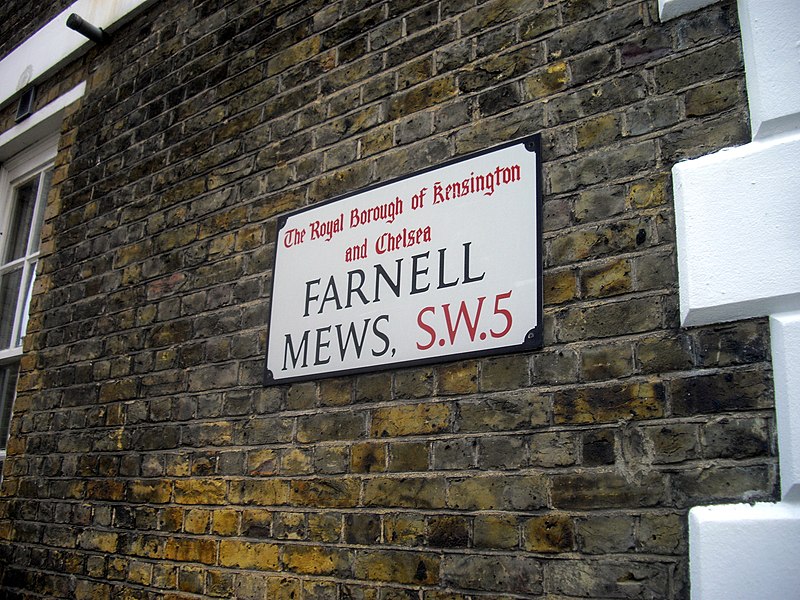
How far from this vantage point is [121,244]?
3.33 m

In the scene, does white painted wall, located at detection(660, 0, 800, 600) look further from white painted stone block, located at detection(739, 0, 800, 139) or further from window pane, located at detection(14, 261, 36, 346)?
window pane, located at detection(14, 261, 36, 346)

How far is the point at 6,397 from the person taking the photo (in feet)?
12.8

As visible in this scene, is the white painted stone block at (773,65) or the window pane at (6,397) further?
the window pane at (6,397)

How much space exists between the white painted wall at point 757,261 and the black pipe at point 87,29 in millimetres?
3170

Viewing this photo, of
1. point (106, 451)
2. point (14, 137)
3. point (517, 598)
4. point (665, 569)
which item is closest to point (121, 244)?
point (106, 451)

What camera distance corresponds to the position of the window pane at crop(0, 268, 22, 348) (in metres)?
4.09

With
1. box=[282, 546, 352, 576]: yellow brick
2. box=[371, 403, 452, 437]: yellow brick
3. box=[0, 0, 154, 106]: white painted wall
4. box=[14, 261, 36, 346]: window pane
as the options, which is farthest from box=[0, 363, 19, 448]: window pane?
box=[371, 403, 452, 437]: yellow brick

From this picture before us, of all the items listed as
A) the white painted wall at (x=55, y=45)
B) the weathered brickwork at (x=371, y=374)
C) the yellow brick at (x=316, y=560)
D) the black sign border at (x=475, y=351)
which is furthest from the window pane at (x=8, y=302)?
the yellow brick at (x=316, y=560)

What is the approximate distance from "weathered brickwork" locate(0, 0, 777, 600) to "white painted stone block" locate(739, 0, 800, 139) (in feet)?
0.24

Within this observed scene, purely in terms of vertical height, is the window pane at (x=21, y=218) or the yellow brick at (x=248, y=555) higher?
the window pane at (x=21, y=218)

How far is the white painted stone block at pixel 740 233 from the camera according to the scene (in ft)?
5.29

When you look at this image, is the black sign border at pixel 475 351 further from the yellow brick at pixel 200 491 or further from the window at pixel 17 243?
the window at pixel 17 243

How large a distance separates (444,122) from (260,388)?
107 cm

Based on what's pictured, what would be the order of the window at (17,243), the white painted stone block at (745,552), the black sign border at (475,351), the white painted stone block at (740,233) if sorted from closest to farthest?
1. the white painted stone block at (745,552)
2. the white painted stone block at (740,233)
3. the black sign border at (475,351)
4. the window at (17,243)
